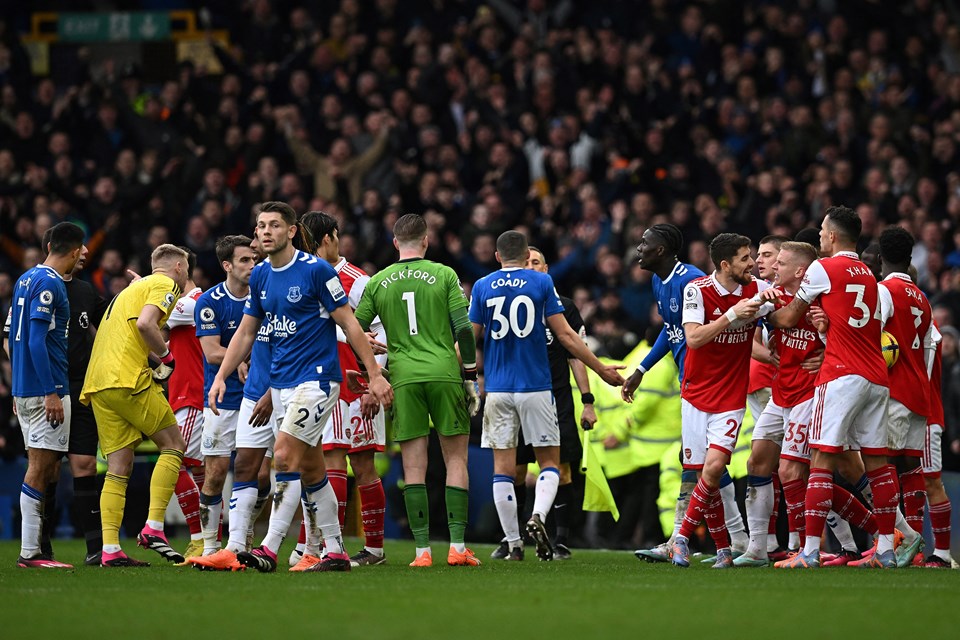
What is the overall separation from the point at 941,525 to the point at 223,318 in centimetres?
583

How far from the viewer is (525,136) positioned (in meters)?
20.8

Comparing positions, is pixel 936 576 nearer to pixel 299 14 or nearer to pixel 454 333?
pixel 454 333

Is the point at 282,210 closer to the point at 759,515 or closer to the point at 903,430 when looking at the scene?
the point at 759,515

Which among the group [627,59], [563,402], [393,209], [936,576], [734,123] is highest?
[627,59]

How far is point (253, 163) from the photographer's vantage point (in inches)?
838

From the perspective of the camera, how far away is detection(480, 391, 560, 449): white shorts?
11.5 metres

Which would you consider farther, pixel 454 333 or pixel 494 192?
pixel 494 192

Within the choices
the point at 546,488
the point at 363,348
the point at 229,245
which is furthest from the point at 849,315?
the point at 229,245

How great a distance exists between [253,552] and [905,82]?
13.7m

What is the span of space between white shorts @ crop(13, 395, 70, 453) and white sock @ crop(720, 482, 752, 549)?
5.10 m

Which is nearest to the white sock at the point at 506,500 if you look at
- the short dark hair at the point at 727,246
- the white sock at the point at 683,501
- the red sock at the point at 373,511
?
the red sock at the point at 373,511

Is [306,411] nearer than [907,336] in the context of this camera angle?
Yes

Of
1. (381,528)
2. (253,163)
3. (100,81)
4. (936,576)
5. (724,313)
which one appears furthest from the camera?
(100,81)

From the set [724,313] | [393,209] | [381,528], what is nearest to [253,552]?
[381,528]
